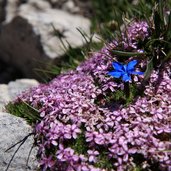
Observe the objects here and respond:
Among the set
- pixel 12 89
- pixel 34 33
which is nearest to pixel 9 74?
pixel 34 33

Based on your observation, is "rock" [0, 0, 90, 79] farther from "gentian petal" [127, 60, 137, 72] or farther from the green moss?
"gentian petal" [127, 60, 137, 72]

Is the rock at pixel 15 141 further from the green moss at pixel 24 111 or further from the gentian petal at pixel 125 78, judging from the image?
the gentian petal at pixel 125 78

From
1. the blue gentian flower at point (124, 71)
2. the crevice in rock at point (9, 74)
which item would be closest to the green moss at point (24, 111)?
the blue gentian flower at point (124, 71)

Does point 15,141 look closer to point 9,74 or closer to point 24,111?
point 24,111

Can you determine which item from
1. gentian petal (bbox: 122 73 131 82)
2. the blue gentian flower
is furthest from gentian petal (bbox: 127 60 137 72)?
gentian petal (bbox: 122 73 131 82)

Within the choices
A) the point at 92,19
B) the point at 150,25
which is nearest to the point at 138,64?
the point at 150,25

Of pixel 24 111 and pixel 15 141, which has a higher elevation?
pixel 24 111
